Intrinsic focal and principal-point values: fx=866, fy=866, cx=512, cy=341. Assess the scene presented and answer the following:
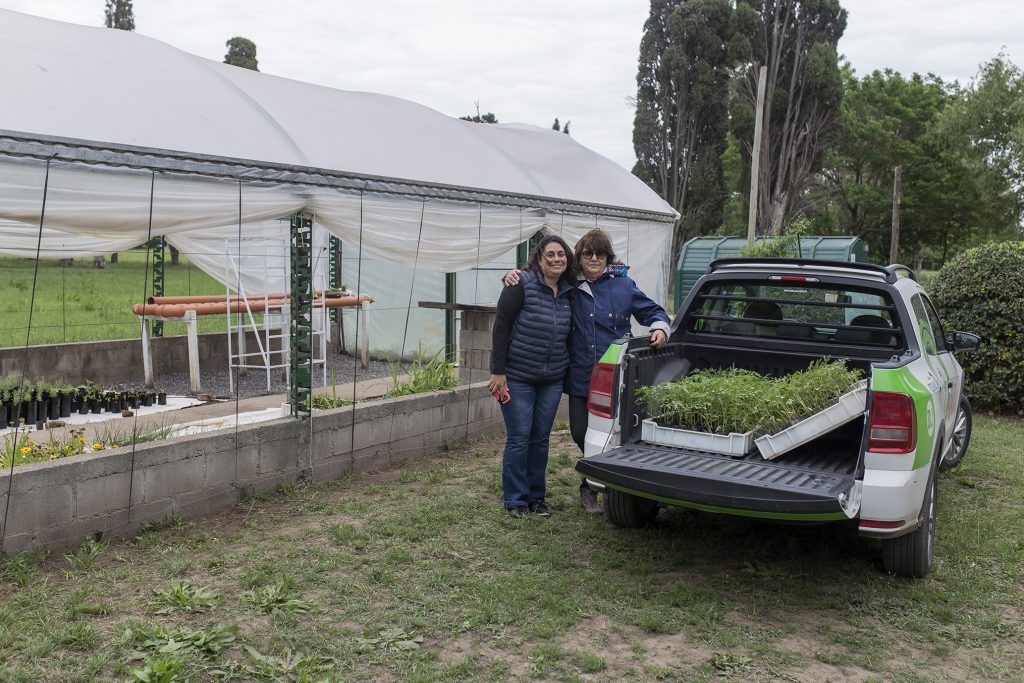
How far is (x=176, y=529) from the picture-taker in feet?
17.4

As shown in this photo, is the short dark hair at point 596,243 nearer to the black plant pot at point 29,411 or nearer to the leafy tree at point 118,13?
the black plant pot at point 29,411

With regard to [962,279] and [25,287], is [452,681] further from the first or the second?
[25,287]

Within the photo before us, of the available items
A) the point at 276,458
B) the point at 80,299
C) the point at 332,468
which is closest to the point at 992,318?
the point at 332,468

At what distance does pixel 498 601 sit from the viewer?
439 cm

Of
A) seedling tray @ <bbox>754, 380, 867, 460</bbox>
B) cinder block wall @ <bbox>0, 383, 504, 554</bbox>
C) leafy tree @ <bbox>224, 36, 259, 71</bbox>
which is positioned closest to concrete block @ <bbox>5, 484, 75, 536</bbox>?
cinder block wall @ <bbox>0, 383, 504, 554</bbox>

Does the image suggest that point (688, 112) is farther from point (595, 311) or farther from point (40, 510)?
point (40, 510)

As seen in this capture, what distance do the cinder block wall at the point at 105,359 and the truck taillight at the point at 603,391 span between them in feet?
22.4

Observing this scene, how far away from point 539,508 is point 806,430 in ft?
6.66

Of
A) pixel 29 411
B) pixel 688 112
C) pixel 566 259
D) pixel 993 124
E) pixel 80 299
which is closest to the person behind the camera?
pixel 566 259

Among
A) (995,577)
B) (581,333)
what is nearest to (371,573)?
(581,333)

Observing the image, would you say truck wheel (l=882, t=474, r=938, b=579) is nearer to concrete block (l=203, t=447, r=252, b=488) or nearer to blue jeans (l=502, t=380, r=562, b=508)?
blue jeans (l=502, t=380, r=562, b=508)

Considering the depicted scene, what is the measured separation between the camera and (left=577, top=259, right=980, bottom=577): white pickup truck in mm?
4188

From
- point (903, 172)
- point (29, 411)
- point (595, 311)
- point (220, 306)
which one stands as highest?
point (903, 172)

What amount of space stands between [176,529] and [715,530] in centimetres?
341
